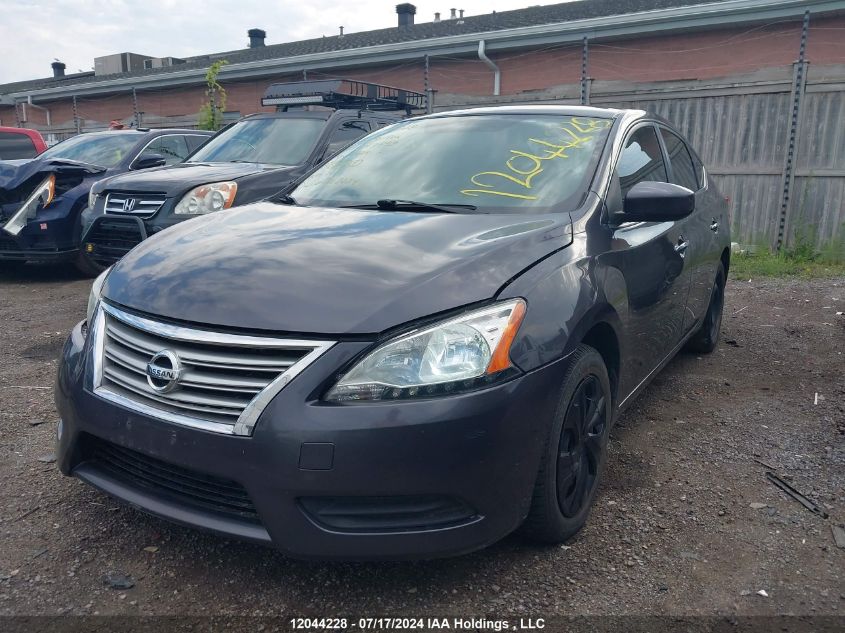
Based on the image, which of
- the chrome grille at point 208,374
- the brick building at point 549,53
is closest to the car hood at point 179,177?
the chrome grille at point 208,374

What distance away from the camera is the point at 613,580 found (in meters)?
2.38

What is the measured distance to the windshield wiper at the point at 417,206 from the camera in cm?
297

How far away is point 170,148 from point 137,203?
2.93 metres

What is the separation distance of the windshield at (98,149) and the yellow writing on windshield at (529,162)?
6.31 metres

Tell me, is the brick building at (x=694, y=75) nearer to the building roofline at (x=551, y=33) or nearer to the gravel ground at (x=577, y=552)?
the building roofline at (x=551, y=33)

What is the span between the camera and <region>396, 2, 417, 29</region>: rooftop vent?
2308cm

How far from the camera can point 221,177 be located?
20.0 ft

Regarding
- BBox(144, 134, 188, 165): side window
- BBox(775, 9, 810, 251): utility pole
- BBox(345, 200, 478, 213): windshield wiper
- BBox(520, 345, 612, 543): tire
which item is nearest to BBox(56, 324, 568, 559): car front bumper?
BBox(520, 345, 612, 543): tire

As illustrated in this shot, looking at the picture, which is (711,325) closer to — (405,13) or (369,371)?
(369,371)

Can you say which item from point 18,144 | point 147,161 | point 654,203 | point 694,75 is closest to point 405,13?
point 694,75

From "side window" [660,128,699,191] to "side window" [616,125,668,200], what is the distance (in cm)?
22

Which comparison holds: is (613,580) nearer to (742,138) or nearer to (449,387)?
(449,387)

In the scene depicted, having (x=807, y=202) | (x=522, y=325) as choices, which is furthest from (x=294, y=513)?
(x=807, y=202)

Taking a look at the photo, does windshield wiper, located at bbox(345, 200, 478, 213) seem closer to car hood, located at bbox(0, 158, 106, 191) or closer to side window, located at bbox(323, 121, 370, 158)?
side window, located at bbox(323, 121, 370, 158)
